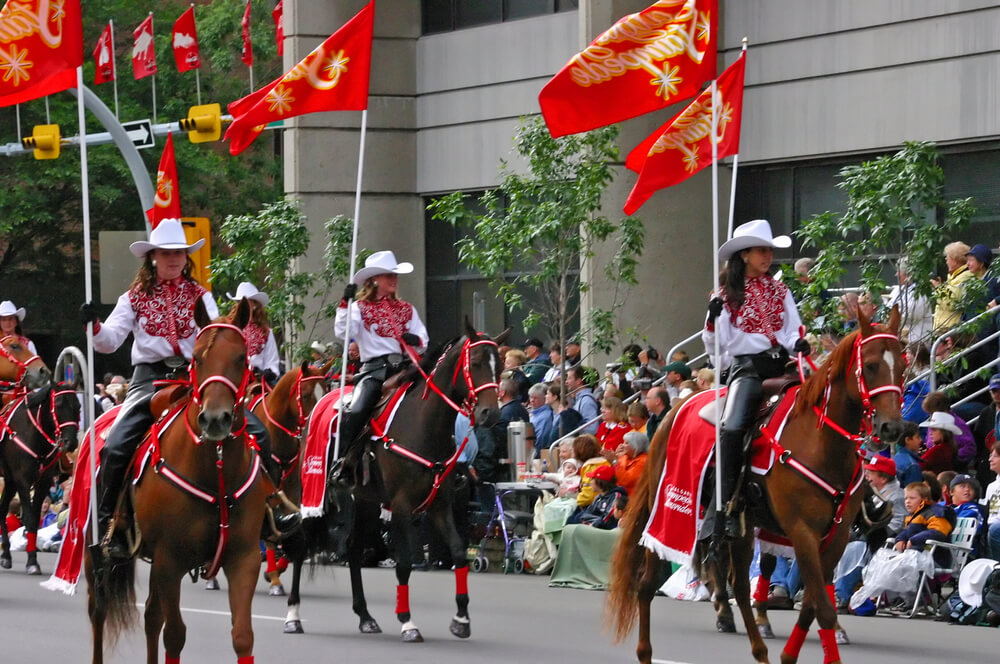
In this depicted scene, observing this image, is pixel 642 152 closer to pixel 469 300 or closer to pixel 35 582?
pixel 35 582

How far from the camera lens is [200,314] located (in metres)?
9.75

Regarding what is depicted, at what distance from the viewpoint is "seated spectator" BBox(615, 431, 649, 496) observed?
17.6m

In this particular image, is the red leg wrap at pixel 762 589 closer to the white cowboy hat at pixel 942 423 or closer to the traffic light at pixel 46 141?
the white cowboy hat at pixel 942 423

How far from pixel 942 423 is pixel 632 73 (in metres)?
5.46

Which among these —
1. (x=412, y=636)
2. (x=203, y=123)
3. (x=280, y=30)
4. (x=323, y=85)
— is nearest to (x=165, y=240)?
(x=412, y=636)

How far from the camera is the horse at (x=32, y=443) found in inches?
767

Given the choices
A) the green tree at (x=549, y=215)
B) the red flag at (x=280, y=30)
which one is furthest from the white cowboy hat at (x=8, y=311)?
the red flag at (x=280, y=30)

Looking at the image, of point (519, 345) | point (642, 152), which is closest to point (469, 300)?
point (519, 345)

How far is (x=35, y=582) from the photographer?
1850 centimetres

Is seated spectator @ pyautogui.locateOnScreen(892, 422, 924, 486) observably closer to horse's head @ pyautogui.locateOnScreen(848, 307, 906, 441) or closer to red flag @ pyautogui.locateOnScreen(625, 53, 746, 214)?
red flag @ pyautogui.locateOnScreen(625, 53, 746, 214)

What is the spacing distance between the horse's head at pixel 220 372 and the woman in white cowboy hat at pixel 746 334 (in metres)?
3.51

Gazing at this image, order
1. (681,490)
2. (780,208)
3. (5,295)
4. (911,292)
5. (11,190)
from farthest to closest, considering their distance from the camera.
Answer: (5,295)
(11,190)
(780,208)
(911,292)
(681,490)

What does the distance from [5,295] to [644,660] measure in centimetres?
3284

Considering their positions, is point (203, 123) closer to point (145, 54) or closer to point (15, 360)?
point (15, 360)
